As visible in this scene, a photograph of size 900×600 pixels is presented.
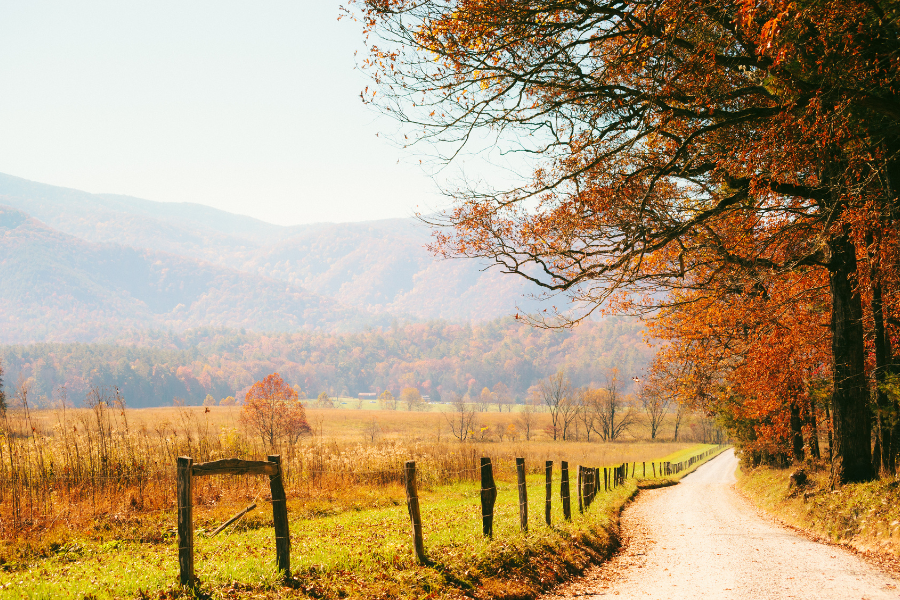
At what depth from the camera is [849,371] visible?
1144cm

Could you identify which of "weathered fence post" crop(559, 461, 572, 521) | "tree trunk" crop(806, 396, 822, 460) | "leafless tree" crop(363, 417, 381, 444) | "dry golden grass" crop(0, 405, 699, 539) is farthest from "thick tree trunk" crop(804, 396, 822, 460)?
"leafless tree" crop(363, 417, 381, 444)

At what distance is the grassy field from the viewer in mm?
5938

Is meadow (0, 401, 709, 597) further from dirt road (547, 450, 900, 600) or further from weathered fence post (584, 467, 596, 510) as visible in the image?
dirt road (547, 450, 900, 600)

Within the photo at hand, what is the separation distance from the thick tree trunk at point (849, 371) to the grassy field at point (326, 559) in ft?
17.7

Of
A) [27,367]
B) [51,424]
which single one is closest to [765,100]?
[51,424]

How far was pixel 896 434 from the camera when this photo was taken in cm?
1296

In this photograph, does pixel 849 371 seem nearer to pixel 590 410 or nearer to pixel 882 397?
pixel 882 397

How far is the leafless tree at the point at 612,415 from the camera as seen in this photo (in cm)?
8019

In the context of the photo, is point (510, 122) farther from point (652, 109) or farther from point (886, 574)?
point (886, 574)

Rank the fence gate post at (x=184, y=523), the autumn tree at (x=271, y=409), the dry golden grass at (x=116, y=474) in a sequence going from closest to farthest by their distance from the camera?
the fence gate post at (x=184, y=523)
the dry golden grass at (x=116, y=474)
the autumn tree at (x=271, y=409)

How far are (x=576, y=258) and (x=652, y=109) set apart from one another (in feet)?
10.9

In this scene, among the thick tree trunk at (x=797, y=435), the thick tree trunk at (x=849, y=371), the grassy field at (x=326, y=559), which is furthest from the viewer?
the thick tree trunk at (x=797, y=435)

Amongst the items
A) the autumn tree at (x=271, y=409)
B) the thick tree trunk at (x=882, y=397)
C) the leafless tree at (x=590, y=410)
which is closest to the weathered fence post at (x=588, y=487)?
the thick tree trunk at (x=882, y=397)

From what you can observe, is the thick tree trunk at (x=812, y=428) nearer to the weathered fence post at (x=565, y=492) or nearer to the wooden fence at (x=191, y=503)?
the weathered fence post at (x=565, y=492)
